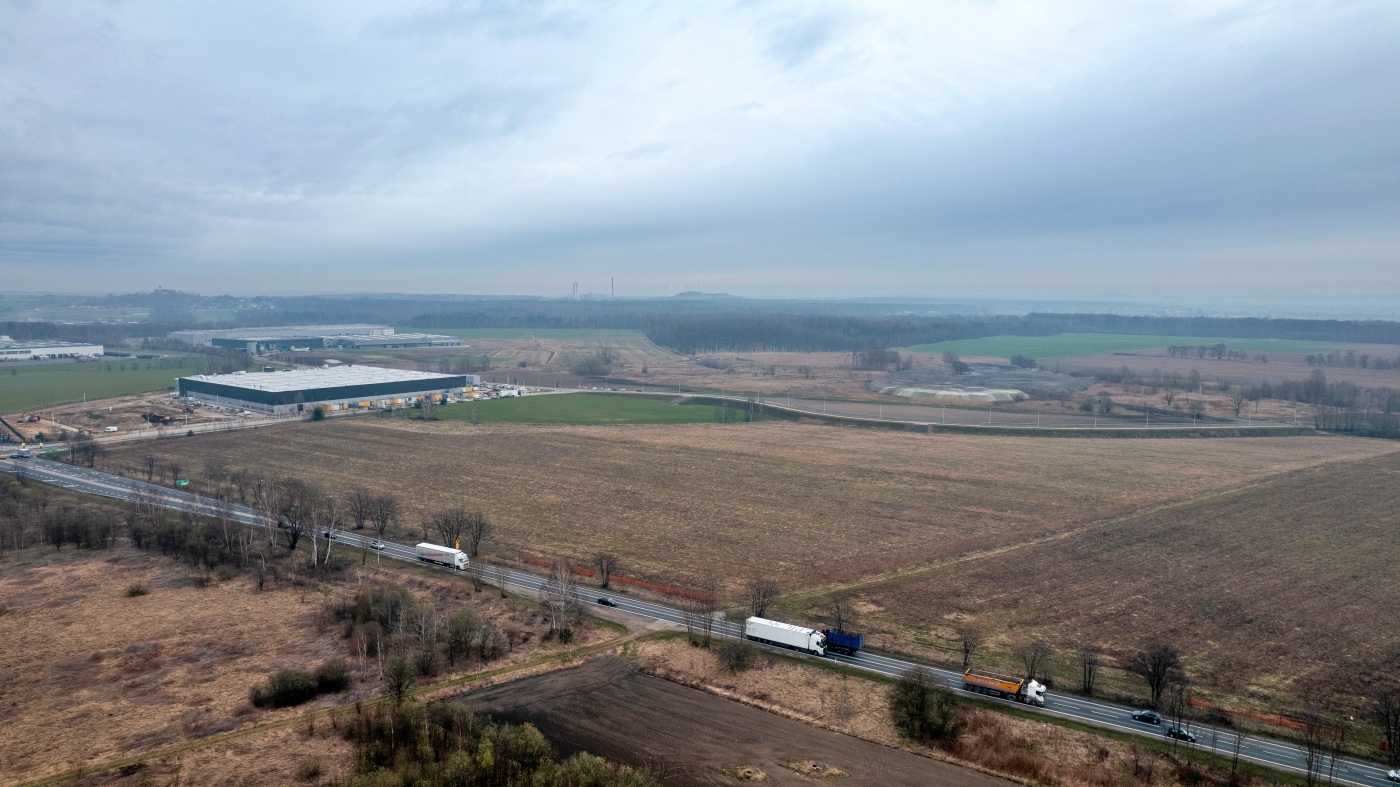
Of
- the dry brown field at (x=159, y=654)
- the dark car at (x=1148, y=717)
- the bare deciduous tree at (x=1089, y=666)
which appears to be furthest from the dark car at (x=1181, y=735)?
the dry brown field at (x=159, y=654)

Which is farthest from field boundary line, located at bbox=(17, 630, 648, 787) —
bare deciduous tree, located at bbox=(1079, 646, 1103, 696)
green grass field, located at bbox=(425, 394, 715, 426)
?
green grass field, located at bbox=(425, 394, 715, 426)

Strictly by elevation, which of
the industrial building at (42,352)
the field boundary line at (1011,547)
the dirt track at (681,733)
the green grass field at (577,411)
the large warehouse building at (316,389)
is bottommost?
the dirt track at (681,733)

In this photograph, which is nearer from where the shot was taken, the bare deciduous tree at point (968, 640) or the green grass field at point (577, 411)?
the bare deciduous tree at point (968, 640)

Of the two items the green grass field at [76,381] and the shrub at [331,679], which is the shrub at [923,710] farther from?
the green grass field at [76,381]

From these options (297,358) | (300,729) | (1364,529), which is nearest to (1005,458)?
(1364,529)

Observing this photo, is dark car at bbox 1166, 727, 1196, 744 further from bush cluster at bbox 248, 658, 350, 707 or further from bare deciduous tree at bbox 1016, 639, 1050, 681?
bush cluster at bbox 248, 658, 350, 707

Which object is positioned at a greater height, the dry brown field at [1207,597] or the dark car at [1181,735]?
the dry brown field at [1207,597]

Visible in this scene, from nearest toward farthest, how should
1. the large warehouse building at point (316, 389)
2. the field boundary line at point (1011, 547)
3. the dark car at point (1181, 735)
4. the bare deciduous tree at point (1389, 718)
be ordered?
1. the bare deciduous tree at point (1389, 718)
2. the dark car at point (1181, 735)
3. the field boundary line at point (1011, 547)
4. the large warehouse building at point (316, 389)
